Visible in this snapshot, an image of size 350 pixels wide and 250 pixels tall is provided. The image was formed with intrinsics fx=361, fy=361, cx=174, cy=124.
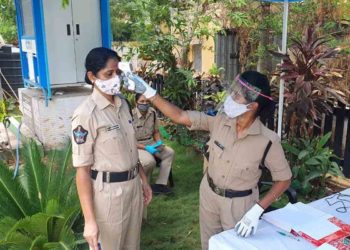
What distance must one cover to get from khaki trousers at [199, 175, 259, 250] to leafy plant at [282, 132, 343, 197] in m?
1.87

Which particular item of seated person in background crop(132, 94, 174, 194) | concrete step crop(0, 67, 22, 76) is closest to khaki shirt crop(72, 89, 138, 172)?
seated person in background crop(132, 94, 174, 194)

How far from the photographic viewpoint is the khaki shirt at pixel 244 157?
1950 millimetres

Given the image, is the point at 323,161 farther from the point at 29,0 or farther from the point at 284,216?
the point at 29,0

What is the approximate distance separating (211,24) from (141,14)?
1111mm

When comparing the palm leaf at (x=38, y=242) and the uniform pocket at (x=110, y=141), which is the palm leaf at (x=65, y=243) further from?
the uniform pocket at (x=110, y=141)

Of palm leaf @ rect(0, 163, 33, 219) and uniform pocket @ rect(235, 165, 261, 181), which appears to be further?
palm leaf @ rect(0, 163, 33, 219)

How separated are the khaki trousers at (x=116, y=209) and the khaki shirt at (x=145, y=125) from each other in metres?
1.89

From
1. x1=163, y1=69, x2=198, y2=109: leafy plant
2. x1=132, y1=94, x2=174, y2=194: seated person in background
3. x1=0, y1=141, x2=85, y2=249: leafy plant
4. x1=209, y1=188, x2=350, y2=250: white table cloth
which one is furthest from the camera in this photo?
x1=163, y1=69, x2=198, y2=109: leafy plant

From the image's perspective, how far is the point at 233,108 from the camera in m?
1.98

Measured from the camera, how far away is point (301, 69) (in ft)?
12.3

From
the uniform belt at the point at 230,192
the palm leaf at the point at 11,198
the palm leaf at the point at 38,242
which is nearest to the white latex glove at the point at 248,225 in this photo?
the uniform belt at the point at 230,192

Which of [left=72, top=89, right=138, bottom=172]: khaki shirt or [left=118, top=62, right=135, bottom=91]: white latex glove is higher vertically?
[left=118, top=62, right=135, bottom=91]: white latex glove

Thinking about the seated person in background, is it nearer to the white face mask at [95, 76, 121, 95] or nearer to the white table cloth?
the white face mask at [95, 76, 121, 95]

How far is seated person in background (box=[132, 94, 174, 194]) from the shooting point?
156 inches
